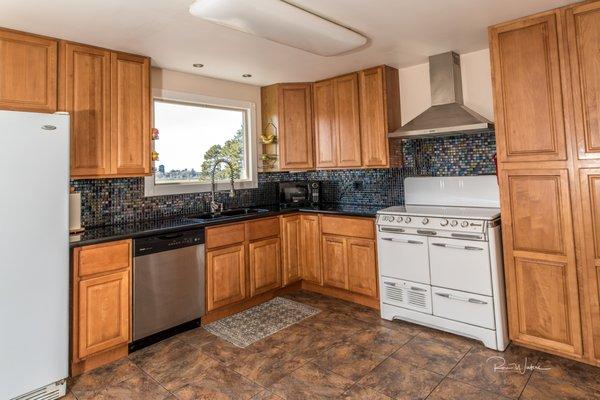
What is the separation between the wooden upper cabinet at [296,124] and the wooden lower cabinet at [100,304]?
2120 millimetres

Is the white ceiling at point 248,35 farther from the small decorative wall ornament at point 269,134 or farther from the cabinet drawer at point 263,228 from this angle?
the cabinet drawer at point 263,228

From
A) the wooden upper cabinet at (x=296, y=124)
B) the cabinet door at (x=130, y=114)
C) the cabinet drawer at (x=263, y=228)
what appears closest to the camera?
the cabinet door at (x=130, y=114)

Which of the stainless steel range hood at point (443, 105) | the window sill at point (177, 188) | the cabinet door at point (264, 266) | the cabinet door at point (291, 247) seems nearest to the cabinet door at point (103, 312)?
the window sill at point (177, 188)

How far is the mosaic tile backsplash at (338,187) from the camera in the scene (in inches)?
121

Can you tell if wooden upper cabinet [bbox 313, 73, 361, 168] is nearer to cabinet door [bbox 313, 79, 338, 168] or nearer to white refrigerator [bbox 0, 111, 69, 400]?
cabinet door [bbox 313, 79, 338, 168]

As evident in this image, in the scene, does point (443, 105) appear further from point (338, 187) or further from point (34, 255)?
point (34, 255)

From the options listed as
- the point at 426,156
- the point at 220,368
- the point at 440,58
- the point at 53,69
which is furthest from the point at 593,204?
the point at 53,69

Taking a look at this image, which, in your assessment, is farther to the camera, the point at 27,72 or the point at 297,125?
the point at 297,125

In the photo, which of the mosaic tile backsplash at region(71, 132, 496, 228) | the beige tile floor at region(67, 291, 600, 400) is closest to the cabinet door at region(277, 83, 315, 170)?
the mosaic tile backsplash at region(71, 132, 496, 228)

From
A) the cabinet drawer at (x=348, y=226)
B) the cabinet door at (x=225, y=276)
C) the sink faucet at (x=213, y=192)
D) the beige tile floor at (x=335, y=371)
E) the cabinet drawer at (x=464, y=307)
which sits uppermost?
the sink faucet at (x=213, y=192)

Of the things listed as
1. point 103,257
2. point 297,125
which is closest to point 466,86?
point 297,125

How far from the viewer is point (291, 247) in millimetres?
3902

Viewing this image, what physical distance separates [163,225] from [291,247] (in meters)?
1.43

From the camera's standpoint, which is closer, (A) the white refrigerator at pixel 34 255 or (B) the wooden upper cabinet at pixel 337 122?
(A) the white refrigerator at pixel 34 255
